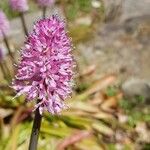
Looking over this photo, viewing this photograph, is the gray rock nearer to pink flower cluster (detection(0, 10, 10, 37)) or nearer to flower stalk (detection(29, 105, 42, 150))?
pink flower cluster (detection(0, 10, 10, 37))

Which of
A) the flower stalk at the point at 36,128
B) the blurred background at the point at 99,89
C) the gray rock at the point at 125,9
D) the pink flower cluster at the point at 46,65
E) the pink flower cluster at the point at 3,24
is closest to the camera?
the pink flower cluster at the point at 46,65

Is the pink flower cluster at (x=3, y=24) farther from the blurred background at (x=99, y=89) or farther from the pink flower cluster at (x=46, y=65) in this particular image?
the pink flower cluster at (x=46, y=65)

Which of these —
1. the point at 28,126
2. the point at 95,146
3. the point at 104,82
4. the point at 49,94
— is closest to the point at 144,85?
the point at 104,82

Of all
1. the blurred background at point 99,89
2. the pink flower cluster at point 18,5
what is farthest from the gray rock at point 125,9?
the pink flower cluster at point 18,5

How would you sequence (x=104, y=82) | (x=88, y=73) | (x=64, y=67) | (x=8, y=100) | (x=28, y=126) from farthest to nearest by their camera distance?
1. (x=88, y=73)
2. (x=104, y=82)
3. (x=8, y=100)
4. (x=28, y=126)
5. (x=64, y=67)

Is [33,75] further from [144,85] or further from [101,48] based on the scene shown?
[101,48]
